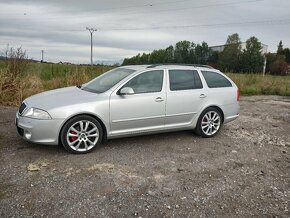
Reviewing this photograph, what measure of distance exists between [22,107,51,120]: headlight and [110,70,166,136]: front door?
109 centimetres

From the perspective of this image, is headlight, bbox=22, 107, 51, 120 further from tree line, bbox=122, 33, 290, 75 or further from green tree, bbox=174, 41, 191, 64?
green tree, bbox=174, 41, 191, 64

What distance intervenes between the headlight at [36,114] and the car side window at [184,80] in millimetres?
2396

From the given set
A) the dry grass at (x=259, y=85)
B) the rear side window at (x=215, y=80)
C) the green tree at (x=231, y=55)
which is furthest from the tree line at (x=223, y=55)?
the rear side window at (x=215, y=80)

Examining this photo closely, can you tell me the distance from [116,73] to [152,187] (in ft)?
9.28

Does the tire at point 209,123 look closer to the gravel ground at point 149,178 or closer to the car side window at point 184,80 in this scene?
the gravel ground at point 149,178

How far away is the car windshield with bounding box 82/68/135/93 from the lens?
212 inches

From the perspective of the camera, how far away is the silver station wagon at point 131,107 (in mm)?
4746

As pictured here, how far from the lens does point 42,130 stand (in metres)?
4.63

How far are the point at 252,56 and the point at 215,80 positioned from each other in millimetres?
54099

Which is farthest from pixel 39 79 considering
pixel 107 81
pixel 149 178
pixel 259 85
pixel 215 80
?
pixel 259 85

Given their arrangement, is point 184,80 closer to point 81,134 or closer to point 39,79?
point 81,134

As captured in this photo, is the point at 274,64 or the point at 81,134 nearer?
the point at 81,134

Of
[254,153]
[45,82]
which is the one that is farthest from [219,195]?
[45,82]

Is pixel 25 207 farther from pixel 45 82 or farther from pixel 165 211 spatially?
pixel 45 82
